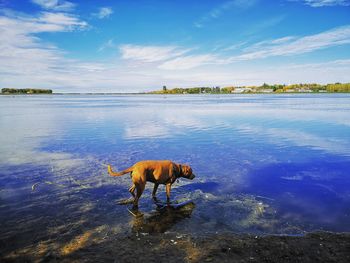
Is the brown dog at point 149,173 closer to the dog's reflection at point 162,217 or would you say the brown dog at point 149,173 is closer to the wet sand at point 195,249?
the dog's reflection at point 162,217

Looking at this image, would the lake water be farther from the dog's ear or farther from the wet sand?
the dog's ear

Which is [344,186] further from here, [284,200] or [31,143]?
[31,143]

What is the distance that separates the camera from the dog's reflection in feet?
24.7

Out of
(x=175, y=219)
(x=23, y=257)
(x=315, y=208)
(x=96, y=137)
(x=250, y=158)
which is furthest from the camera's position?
(x=96, y=137)

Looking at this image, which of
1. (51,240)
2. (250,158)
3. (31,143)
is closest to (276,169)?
(250,158)

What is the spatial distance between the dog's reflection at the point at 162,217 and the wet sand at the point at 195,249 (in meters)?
0.47

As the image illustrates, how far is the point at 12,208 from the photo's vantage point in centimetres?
859

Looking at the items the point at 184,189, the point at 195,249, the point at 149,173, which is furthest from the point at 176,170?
the point at 195,249

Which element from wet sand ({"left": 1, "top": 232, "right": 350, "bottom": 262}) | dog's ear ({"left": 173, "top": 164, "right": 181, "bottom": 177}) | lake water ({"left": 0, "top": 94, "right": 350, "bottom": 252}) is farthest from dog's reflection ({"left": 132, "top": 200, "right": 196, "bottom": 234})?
dog's ear ({"left": 173, "top": 164, "right": 181, "bottom": 177})

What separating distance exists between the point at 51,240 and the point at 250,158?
1165cm

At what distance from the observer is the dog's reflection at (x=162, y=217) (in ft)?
24.7

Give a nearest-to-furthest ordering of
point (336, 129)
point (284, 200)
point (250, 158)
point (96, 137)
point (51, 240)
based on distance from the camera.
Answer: point (51, 240), point (284, 200), point (250, 158), point (96, 137), point (336, 129)

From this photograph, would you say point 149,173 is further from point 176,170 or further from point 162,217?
point 162,217

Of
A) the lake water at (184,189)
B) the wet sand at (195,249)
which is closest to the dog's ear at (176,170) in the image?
the lake water at (184,189)
